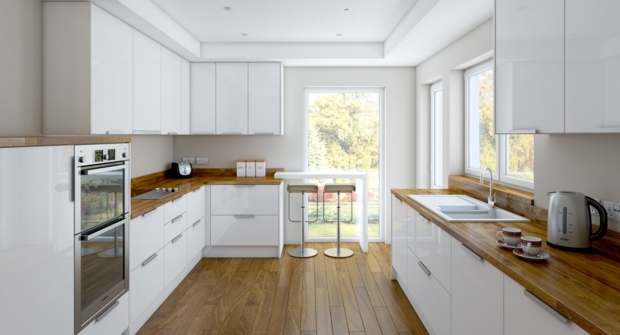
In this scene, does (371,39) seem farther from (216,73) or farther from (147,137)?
(147,137)

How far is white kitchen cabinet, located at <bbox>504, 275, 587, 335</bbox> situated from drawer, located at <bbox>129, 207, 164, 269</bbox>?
90.8 inches

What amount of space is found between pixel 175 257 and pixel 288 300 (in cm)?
112

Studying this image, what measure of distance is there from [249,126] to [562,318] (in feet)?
13.7

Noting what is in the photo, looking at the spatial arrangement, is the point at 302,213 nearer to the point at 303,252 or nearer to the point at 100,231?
the point at 303,252

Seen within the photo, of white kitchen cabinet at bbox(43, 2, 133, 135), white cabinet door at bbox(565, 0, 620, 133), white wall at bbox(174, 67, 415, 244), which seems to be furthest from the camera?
white wall at bbox(174, 67, 415, 244)

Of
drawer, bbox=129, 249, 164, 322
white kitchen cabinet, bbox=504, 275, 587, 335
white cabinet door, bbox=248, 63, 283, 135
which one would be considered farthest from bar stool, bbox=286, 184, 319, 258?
white kitchen cabinet, bbox=504, 275, 587, 335

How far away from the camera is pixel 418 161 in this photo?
5293 millimetres

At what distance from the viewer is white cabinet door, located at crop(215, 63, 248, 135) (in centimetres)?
498

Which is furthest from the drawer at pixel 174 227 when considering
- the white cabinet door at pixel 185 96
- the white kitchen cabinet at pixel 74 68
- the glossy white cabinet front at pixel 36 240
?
the glossy white cabinet front at pixel 36 240

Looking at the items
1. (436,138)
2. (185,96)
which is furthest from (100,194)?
(436,138)

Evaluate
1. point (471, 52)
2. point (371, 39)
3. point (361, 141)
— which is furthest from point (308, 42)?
point (471, 52)

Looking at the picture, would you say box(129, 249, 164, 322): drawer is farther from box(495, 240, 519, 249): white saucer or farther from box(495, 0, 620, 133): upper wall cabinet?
box(495, 0, 620, 133): upper wall cabinet

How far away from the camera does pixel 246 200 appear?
4.72m

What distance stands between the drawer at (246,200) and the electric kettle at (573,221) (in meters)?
3.23
